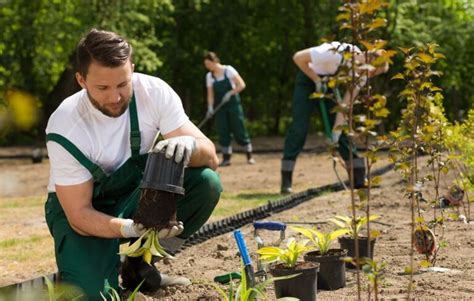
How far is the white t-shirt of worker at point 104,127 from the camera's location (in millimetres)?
3520

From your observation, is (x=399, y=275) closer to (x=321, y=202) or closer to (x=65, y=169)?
(x=65, y=169)

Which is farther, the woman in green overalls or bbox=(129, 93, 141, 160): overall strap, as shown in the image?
the woman in green overalls

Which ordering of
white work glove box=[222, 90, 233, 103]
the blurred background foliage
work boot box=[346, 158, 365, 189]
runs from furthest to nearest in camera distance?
1. the blurred background foliage
2. white work glove box=[222, 90, 233, 103]
3. work boot box=[346, 158, 365, 189]

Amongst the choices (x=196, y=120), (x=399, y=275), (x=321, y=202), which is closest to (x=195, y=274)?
(x=399, y=275)

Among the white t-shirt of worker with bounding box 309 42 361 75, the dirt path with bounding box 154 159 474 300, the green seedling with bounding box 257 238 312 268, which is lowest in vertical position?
the dirt path with bounding box 154 159 474 300

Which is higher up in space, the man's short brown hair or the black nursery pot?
the man's short brown hair

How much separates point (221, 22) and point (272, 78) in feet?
9.65

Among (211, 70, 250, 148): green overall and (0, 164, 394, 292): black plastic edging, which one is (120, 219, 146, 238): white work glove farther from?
(211, 70, 250, 148): green overall

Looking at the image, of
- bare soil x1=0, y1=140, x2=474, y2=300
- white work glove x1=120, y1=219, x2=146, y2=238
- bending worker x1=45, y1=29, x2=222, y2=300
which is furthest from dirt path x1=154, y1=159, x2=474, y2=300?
white work glove x1=120, y1=219, x2=146, y2=238

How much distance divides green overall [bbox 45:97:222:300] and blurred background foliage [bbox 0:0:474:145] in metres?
11.1

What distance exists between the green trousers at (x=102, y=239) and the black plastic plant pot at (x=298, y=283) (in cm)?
74

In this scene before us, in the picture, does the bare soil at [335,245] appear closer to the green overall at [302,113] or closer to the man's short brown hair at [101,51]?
the green overall at [302,113]

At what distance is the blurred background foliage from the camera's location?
16297mm

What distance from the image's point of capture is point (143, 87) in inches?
146
